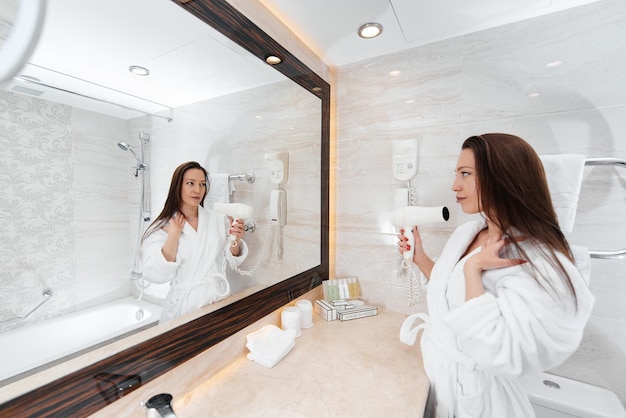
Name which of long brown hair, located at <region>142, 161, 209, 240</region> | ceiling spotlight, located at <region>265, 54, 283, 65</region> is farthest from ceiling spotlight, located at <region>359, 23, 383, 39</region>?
long brown hair, located at <region>142, 161, 209, 240</region>

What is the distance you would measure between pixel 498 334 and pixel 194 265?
0.88 metres

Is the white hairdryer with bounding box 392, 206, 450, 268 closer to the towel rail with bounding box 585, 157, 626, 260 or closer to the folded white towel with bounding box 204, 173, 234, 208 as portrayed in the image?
the towel rail with bounding box 585, 157, 626, 260

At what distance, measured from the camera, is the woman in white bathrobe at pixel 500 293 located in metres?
0.69

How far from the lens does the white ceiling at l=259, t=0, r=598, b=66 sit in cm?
112

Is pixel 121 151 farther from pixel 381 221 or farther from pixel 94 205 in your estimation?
pixel 381 221

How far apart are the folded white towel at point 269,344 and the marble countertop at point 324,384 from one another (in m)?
0.02

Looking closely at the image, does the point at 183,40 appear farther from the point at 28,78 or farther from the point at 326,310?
the point at 326,310

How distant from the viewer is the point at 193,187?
2.81 ft

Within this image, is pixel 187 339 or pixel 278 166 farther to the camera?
pixel 278 166

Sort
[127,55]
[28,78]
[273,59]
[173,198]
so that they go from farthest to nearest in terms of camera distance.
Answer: [273,59] → [173,198] → [127,55] → [28,78]

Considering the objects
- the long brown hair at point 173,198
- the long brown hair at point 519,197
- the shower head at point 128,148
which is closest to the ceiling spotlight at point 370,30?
the long brown hair at point 519,197

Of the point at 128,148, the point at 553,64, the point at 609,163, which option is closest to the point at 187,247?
the point at 128,148

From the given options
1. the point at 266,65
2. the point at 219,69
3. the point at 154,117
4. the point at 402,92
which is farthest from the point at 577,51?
the point at 154,117

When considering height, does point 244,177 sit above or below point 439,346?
above
